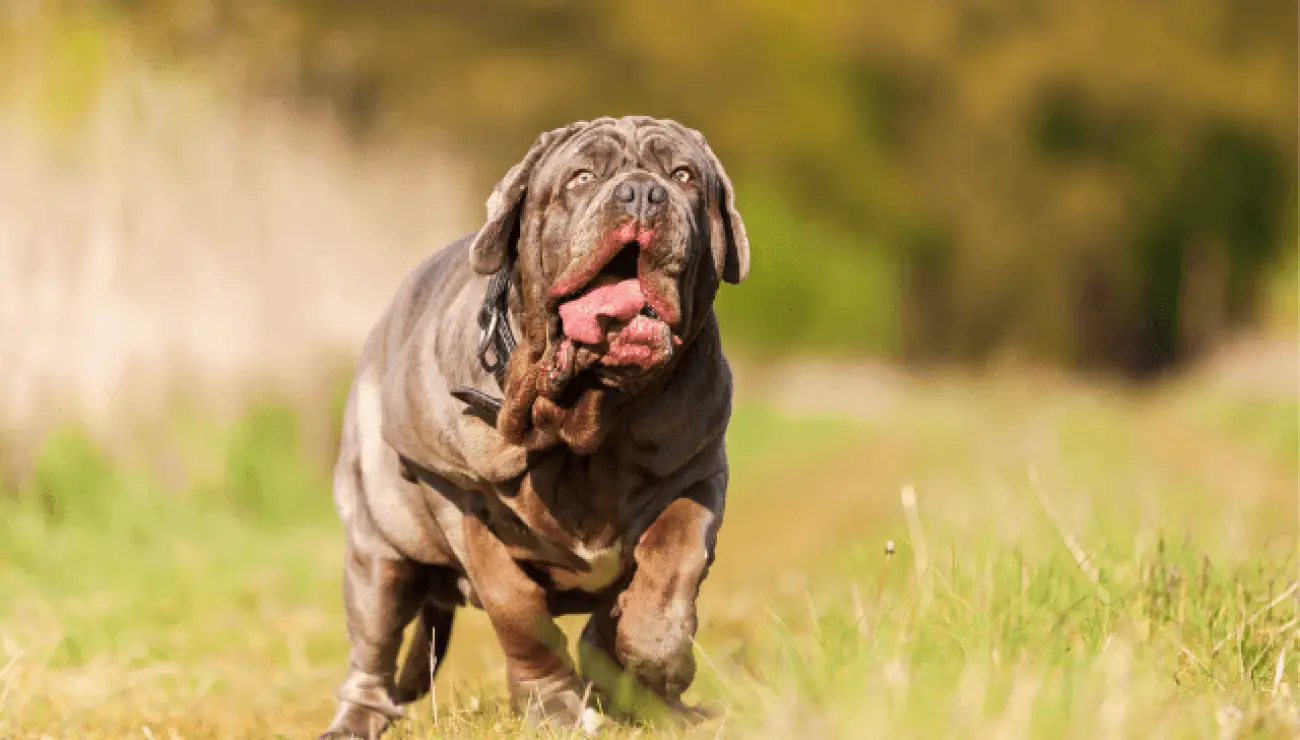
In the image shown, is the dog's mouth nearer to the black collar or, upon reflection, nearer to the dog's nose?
the dog's nose

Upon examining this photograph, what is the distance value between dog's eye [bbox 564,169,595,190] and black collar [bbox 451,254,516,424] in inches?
10.1

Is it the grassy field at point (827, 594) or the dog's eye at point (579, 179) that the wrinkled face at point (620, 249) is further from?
the grassy field at point (827, 594)

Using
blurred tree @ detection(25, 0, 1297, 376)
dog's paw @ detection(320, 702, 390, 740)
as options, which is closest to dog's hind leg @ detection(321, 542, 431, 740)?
dog's paw @ detection(320, 702, 390, 740)

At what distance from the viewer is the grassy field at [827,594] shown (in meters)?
2.97

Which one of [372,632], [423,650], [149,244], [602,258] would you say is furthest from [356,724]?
[149,244]

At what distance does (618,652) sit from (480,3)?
41.4 ft

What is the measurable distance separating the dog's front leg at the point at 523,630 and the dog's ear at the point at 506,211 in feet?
2.14

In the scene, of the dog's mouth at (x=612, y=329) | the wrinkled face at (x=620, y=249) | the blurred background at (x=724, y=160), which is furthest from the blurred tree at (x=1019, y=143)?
the dog's mouth at (x=612, y=329)

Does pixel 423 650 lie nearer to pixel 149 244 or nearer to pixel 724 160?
pixel 149 244

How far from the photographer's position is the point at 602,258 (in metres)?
3.49

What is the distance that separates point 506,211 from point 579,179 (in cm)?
19

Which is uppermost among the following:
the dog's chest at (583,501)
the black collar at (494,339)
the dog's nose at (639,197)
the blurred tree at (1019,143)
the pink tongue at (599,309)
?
the dog's nose at (639,197)

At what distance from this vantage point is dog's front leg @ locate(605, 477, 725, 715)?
12.0 feet

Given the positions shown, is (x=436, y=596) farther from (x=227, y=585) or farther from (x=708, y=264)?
(x=227, y=585)
